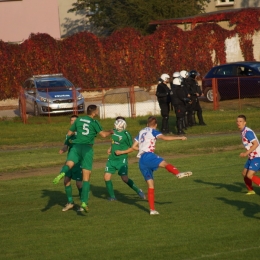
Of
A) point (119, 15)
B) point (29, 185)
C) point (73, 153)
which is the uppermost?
point (119, 15)

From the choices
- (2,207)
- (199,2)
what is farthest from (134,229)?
(199,2)

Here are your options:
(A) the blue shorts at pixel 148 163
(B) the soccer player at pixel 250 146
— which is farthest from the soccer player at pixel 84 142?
(B) the soccer player at pixel 250 146

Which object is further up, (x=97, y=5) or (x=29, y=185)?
(x=97, y=5)

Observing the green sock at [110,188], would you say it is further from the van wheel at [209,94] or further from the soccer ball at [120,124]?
the van wheel at [209,94]

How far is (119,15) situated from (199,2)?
778cm

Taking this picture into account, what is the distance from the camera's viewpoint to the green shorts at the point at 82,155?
1381 cm

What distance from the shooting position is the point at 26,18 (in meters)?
57.6

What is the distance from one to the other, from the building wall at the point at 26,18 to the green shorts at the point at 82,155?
43.9 meters

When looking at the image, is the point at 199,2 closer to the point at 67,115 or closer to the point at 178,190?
the point at 67,115

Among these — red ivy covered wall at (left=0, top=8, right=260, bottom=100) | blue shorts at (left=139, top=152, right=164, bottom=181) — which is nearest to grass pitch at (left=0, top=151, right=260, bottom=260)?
blue shorts at (left=139, top=152, right=164, bottom=181)

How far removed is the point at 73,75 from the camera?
44.4m

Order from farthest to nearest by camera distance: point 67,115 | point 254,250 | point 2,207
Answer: point 67,115, point 2,207, point 254,250

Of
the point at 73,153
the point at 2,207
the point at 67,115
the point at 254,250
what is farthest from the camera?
the point at 67,115

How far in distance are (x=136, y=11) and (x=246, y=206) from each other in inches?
1568
